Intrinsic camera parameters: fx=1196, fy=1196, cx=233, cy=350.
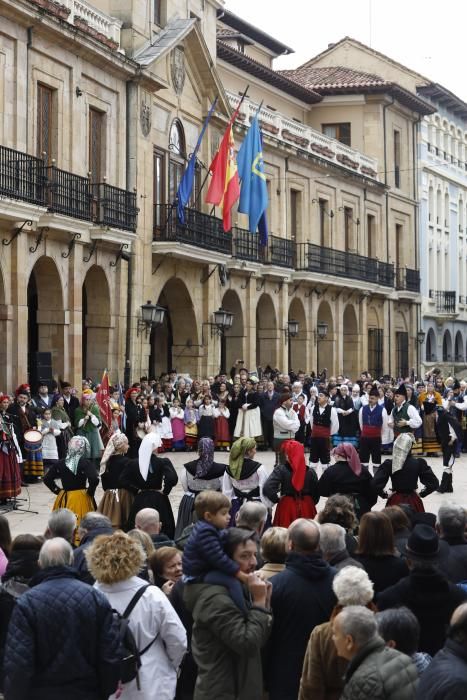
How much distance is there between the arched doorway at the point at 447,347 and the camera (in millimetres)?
55594

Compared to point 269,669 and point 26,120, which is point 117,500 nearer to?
point 269,669

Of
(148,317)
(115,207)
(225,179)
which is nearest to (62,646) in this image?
(115,207)

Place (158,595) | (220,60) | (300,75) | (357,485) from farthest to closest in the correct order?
(300,75)
(220,60)
(357,485)
(158,595)

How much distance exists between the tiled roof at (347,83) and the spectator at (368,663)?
4235 cm

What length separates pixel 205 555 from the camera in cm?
605

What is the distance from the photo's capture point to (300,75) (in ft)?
163

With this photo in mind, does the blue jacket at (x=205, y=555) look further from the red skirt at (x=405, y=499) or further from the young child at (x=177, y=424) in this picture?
the young child at (x=177, y=424)

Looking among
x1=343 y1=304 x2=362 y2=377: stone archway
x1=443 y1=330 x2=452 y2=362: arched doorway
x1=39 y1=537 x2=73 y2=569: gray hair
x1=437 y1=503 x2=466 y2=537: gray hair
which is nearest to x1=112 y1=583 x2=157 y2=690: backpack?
x1=39 y1=537 x2=73 y2=569: gray hair

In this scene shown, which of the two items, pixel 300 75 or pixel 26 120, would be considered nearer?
pixel 26 120

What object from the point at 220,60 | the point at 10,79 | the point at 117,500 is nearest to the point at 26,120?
the point at 10,79

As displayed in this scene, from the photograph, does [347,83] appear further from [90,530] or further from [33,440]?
[90,530]

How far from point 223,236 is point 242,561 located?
26694mm

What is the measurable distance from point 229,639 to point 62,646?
790mm

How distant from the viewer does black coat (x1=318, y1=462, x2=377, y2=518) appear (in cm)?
1104
